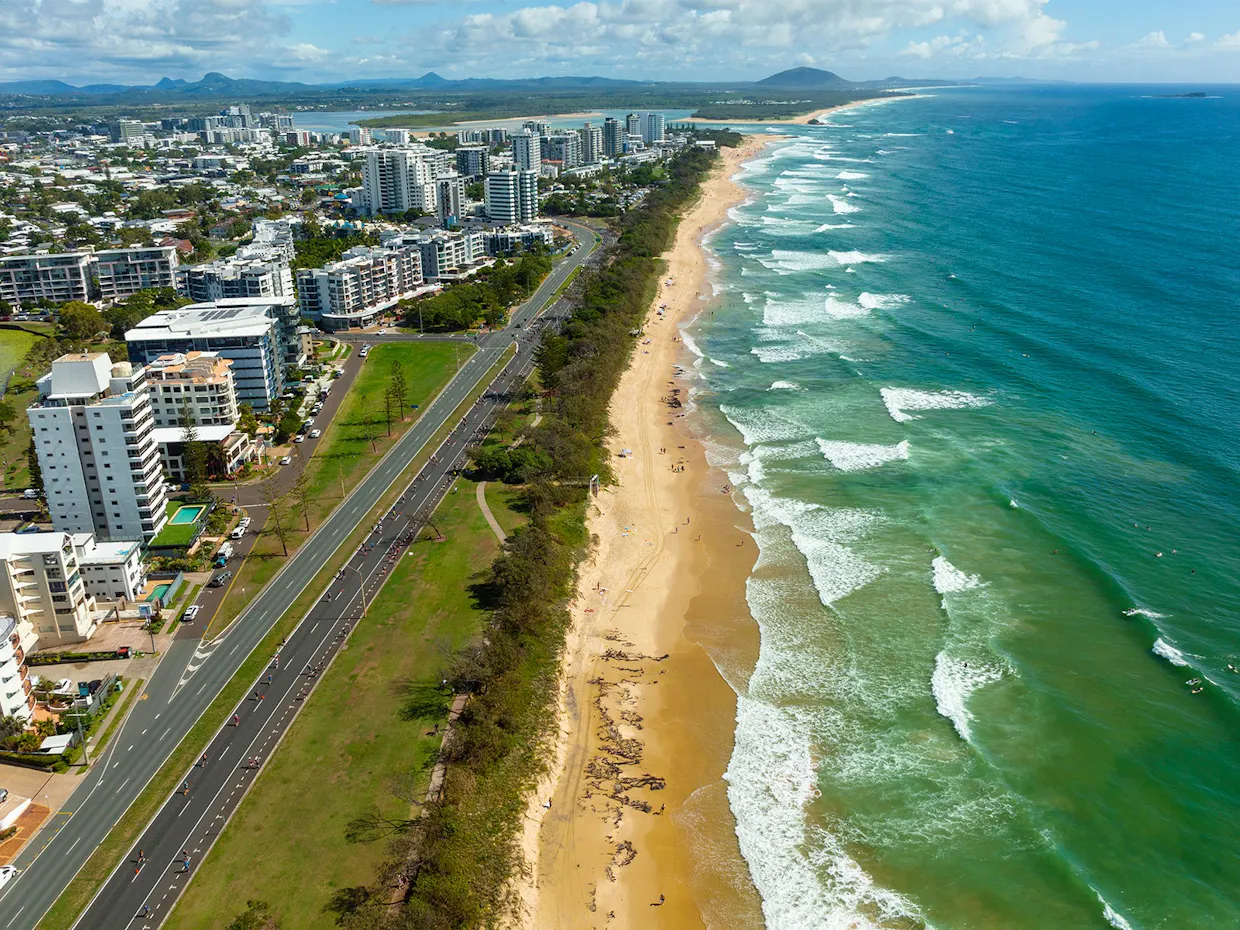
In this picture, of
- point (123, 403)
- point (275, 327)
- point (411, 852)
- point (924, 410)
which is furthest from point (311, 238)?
point (411, 852)

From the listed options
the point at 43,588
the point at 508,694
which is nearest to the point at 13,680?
the point at 43,588

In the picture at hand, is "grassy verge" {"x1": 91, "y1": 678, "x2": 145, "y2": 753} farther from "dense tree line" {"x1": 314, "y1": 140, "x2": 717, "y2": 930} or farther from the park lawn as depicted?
"dense tree line" {"x1": 314, "y1": 140, "x2": 717, "y2": 930}

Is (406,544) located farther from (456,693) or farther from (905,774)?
(905,774)

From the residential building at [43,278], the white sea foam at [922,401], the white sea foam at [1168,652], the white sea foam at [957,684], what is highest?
the residential building at [43,278]

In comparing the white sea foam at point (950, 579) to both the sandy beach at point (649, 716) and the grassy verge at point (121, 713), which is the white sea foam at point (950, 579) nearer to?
the sandy beach at point (649, 716)

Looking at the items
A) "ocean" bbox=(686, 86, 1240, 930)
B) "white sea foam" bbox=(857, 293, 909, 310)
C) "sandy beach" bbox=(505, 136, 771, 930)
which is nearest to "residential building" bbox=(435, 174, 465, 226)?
"ocean" bbox=(686, 86, 1240, 930)

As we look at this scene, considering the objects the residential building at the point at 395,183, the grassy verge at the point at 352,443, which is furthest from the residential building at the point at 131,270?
the residential building at the point at 395,183
